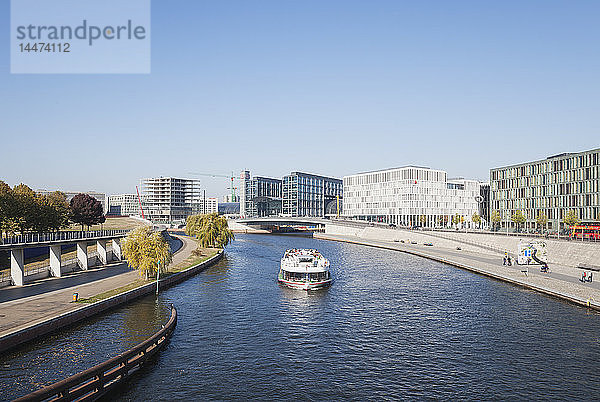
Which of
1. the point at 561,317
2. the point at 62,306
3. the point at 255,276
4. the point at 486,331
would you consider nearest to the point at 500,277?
the point at 561,317

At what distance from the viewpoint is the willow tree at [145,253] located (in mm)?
65438

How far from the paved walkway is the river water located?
3.21 m

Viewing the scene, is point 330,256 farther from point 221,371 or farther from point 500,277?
point 221,371

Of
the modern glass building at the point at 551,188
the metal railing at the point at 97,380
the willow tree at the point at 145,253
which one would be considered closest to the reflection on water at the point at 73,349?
the metal railing at the point at 97,380

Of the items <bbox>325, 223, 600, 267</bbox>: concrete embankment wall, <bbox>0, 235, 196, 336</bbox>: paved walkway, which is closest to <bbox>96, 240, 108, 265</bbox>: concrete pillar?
<bbox>0, 235, 196, 336</bbox>: paved walkway

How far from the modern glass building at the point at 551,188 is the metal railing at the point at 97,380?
376 feet

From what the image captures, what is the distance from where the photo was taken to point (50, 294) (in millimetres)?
52625

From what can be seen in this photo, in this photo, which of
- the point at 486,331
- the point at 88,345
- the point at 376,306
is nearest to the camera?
the point at 88,345

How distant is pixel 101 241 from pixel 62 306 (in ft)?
127

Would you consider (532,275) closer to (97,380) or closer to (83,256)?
(97,380)

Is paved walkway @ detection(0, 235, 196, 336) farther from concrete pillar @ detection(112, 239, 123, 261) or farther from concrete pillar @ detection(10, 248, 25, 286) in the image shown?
concrete pillar @ detection(112, 239, 123, 261)

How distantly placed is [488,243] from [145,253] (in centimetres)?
8331

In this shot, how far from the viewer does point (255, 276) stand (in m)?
82.4

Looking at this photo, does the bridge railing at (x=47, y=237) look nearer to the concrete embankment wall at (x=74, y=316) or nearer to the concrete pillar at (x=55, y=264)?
the concrete pillar at (x=55, y=264)
